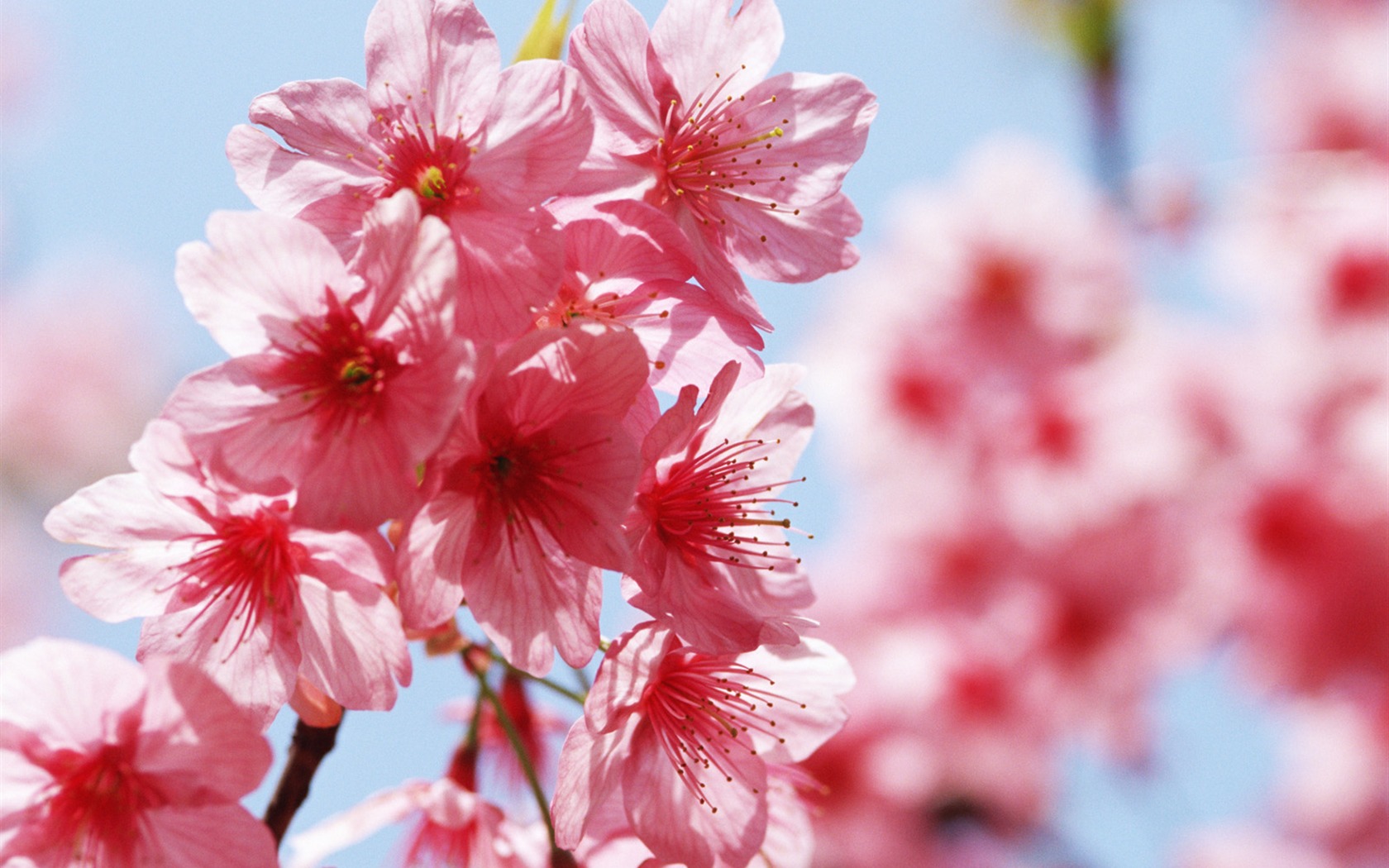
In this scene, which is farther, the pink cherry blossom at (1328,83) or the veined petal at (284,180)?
the pink cherry blossom at (1328,83)

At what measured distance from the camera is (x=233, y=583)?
3.25 ft

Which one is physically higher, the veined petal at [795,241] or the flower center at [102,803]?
the veined petal at [795,241]

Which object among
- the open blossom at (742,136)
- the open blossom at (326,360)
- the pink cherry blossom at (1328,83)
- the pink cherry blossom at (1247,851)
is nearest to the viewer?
the open blossom at (326,360)

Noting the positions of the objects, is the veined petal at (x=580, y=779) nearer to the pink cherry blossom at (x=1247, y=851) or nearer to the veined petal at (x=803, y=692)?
the veined petal at (x=803, y=692)

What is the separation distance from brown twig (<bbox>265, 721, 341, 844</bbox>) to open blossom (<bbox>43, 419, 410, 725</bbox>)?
0.24 ft

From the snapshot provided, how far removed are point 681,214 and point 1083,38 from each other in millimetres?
3835

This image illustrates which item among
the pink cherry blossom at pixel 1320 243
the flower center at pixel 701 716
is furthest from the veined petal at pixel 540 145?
the pink cherry blossom at pixel 1320 243

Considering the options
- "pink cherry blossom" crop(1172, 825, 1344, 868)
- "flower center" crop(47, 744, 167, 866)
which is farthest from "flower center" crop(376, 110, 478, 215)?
"pink cherry blossom" crop(1172, 825, 1344, 868)

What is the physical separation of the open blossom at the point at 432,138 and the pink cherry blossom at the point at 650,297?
5cm

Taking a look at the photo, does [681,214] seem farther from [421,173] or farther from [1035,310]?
[1035,310]

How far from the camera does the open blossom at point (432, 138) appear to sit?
953 millimetres

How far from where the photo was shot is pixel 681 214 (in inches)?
42.0

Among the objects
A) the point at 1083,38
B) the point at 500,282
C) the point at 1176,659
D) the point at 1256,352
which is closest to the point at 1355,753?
the point at 1176,659

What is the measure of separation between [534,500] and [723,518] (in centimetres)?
19
